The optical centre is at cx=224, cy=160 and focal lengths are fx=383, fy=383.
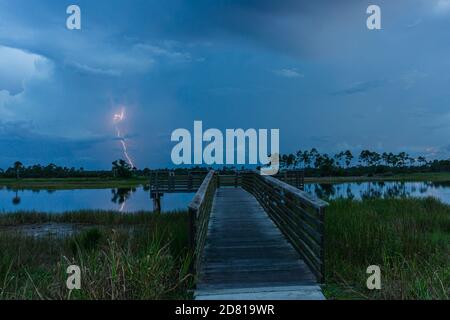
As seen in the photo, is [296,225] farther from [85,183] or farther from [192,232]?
[85,183]

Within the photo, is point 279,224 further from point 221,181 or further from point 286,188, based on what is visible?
point 221,181

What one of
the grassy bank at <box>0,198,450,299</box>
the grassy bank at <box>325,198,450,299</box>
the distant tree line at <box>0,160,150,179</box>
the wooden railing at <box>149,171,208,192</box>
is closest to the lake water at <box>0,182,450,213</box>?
the wooden railing at <box>149,171,208,192</box>

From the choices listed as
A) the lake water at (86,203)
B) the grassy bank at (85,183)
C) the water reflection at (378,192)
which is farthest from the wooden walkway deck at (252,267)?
the grassy bank at (85,183)

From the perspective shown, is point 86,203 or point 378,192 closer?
point 86,203

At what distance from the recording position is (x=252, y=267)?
244 inches

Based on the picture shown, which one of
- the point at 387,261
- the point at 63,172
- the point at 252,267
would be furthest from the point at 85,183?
the point at 387,261

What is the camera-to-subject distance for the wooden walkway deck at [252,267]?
17.0ft

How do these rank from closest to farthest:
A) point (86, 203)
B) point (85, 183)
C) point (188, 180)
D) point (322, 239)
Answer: point (322, 239), point (188, 180), point (86, 203), point (85, 183)

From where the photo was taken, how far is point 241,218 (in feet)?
34.5

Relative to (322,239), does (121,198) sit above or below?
below
